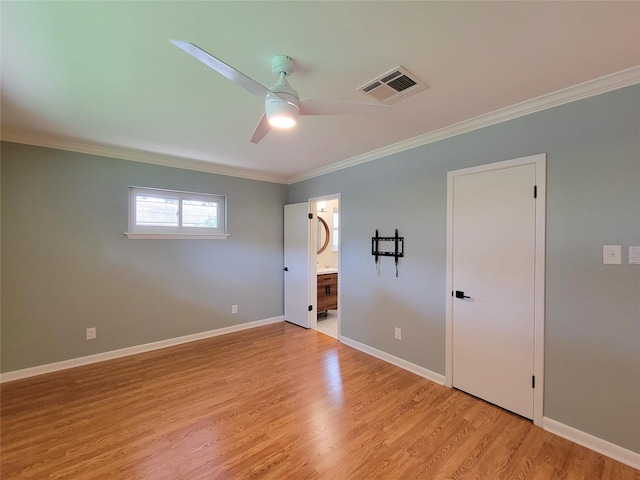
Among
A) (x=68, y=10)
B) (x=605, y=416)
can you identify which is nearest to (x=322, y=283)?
(x=605, y=416)

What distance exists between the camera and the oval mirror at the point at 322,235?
5754mm

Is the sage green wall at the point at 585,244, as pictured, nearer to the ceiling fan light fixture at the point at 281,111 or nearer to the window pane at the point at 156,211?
the ceiling fan light fixture at the point at 281,111

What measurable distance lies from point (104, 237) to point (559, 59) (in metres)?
4.32

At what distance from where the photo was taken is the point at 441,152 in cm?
278

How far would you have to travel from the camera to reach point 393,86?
1927 millimetres

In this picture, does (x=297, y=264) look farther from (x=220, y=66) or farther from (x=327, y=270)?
(x=220, y=66)

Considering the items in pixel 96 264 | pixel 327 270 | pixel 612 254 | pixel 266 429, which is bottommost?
pixel 266 429

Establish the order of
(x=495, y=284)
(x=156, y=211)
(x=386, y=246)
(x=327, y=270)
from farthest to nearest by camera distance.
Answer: (x=327, y=270) → (x=156, y=211) → (x=386, y=246) → (x=495, y=284)

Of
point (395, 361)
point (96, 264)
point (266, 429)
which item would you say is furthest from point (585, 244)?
point (96, 264)

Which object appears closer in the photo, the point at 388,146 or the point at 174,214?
the point at 388,146

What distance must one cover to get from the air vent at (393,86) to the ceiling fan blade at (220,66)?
0.80 m

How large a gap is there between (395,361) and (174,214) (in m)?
3.35

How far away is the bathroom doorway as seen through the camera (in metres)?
4.56

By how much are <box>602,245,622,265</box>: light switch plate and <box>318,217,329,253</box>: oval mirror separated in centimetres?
430
